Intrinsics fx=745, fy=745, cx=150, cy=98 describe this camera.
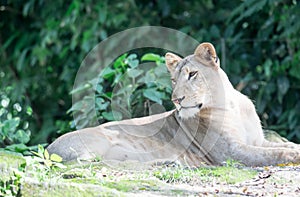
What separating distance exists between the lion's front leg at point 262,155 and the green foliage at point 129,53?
2221 millimetres

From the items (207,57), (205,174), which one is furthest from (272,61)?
(205,174)

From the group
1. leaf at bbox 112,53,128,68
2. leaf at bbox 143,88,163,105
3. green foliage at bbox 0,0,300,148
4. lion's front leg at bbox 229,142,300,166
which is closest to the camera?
lion's front leg at bbox 229,142,300,166

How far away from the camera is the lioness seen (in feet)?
19.8

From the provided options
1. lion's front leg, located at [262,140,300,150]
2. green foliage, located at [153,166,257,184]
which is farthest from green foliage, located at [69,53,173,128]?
green foliage, located at [153,166,257,184]

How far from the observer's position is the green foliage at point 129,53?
1026 cm

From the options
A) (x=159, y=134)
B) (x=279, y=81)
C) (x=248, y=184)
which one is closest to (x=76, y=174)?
(x=248, y=184)

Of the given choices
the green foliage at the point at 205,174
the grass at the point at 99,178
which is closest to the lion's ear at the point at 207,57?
the grass at the point at 99,178

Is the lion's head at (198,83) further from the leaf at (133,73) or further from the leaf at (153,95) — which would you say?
the leaf at (133,73)

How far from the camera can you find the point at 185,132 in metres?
6.30

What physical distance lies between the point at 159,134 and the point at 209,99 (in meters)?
0.54

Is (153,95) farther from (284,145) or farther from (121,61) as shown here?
(284,145)

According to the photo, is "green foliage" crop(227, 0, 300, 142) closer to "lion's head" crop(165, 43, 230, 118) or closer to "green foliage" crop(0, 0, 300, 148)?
"green foliage" crop(0, 0, 300, 148)

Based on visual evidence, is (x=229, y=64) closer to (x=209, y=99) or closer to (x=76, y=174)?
(x=209, y=99)

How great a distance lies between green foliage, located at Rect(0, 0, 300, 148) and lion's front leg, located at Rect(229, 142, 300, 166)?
222cm
